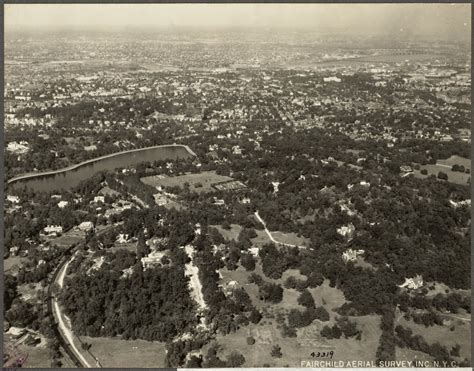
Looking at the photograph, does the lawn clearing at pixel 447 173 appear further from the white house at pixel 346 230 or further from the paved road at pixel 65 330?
the paved road at pixel 65 330

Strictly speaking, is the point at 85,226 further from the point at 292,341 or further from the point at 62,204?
the point at 292,341

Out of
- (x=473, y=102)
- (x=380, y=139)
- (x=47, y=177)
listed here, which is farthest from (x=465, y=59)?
(x=47, y=177)

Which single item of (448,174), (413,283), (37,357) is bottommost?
(37,357)

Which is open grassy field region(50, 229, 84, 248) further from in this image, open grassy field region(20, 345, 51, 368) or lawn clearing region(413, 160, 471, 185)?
lawn clearing region(413, 160, 471, 185)

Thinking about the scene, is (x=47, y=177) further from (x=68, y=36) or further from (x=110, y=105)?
(x=110, y=105)

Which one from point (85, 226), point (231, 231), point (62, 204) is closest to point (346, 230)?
point (231, 231)
